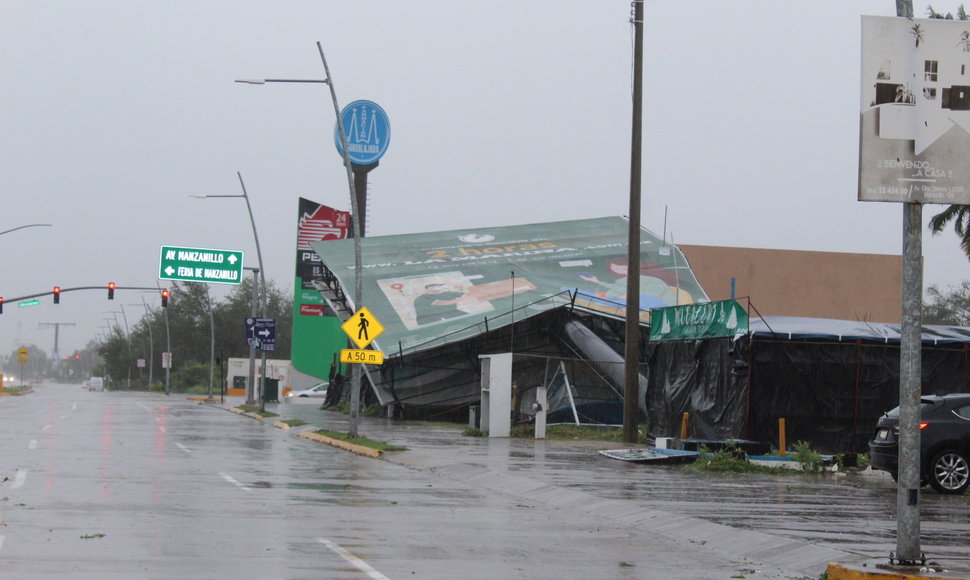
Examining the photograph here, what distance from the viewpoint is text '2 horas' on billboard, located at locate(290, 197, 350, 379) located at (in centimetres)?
7081

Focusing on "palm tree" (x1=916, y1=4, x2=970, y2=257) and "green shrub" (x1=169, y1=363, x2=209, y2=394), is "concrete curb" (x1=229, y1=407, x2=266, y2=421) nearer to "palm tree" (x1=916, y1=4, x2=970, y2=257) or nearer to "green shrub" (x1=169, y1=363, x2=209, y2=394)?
"palm tree" (x1=916, y1=4, x2=970, y2=257)

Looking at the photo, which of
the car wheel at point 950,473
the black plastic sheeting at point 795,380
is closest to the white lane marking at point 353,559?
the car wheel at point 950,473

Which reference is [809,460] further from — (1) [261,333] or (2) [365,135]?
(2) [365,135]

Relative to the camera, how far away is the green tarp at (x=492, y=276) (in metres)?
42.9

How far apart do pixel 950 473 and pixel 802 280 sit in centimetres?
4190

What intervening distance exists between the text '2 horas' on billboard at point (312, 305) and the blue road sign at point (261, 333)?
21.9 m

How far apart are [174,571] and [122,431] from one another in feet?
73.7

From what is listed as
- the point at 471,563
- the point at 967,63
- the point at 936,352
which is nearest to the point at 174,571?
the point at 471,563

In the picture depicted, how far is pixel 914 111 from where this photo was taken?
10828 millimetres

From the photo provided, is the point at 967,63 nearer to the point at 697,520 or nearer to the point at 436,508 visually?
the point at 697,520

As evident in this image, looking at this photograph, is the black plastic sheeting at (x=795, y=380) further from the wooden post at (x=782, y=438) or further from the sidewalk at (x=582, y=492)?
the sidewalk at (x=582, y=492)

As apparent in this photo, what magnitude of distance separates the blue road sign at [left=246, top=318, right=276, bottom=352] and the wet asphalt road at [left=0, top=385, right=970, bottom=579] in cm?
2074

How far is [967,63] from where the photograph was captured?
10.9 meters

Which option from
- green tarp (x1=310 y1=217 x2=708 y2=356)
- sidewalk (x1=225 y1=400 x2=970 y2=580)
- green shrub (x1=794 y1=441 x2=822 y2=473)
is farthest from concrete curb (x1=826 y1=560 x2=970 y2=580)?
green tarp (x1=310 y1=217 x2=708 y2=356)
